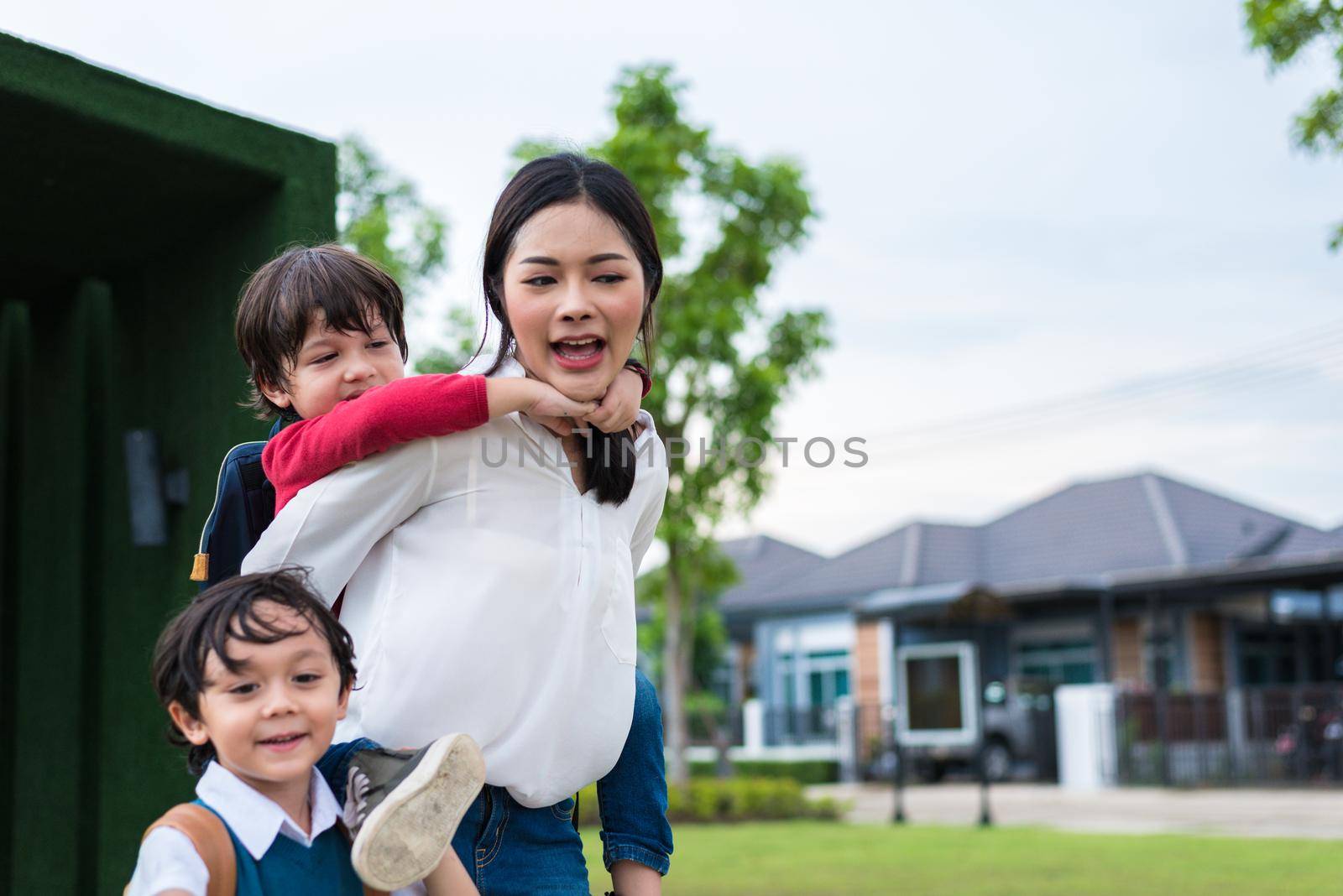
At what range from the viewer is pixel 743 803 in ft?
45.6

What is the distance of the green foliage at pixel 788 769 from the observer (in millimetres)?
20141

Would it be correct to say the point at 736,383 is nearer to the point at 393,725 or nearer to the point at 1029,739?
the point at 1029,739

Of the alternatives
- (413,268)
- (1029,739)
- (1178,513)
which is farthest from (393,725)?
(1178,513)

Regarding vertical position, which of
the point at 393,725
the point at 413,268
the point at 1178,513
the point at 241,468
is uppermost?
the point at 413,268

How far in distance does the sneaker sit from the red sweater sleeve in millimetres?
389

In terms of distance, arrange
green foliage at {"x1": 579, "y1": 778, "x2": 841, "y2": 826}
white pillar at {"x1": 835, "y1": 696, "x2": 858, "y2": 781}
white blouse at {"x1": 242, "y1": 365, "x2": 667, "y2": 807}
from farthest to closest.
A: 1. white pillar at {"x1": 835, "y1": 696, "x2": 858, "y2": 781}
2. green foliage at {"x1": 579, "y1": 778, "x2": 841, "y2": 826}
3. white blouse at {"x1": 242, "y1": 365, "x2": 667, "y2": 807}

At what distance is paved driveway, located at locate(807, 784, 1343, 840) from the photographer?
11.2m

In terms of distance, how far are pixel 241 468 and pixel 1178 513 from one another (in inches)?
885

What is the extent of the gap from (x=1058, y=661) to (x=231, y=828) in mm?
21021

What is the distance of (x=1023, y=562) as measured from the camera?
23703 millimetres

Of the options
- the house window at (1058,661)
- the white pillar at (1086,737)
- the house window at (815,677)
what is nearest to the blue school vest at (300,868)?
the white pillar at (1086,737)

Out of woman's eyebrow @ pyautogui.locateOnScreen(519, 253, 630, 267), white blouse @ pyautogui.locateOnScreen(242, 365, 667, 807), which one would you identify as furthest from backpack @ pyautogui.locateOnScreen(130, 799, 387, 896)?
woman's eyebrow @ pyautogui.locateOnScreen(519, 253, 630, 267)

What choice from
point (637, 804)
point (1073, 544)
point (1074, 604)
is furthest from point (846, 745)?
point (637, 804)

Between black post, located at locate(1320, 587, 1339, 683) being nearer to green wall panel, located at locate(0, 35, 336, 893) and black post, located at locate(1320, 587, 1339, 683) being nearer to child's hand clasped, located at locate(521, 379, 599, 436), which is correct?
green wall panel, located at locate(0, 35, 336, 893)
